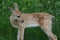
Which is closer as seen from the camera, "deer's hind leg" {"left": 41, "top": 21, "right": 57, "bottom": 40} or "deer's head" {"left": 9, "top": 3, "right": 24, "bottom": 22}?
"deer's head" {"left": 9, "top": 3, "right": 24, "bottom": 22}

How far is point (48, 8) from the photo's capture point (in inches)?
489

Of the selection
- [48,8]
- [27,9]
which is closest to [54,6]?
[48,8]

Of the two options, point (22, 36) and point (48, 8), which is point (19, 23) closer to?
point (22, 36)

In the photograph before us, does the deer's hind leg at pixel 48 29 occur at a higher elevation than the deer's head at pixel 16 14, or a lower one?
lower

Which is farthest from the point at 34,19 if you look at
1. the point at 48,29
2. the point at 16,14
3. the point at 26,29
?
the point at 16,14

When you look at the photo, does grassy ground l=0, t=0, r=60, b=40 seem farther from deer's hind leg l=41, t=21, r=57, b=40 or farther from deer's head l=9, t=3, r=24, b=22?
deer's head l=9, t=3, r=24, b=22

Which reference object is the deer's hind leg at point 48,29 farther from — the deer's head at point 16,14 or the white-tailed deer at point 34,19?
the deer's head at point 16,14

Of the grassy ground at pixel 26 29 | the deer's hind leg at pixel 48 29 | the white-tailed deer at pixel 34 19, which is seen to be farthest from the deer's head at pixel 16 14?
the deer's hind leg at pixel 48 29

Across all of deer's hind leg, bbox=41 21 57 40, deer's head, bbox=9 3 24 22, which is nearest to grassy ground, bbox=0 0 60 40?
deer's hind leg, bbox=41 21 57 40

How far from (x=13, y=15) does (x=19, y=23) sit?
370mm

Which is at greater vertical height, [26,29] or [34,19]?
[34,19]

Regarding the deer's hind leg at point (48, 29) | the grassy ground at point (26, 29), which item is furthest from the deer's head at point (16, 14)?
the deer's hind leg at point (48, 29)

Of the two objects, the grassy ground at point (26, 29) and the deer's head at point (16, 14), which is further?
the grassy ground at point (26, 29)

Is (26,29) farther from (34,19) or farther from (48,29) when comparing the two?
(48,29)
